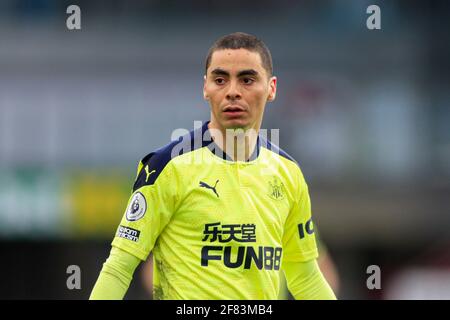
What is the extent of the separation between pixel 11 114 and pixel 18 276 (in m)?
3.23

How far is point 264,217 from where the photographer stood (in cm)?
538

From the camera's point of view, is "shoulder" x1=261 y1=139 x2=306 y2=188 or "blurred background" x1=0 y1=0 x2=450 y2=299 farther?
"blurred background" x1=0 y1=0 x2=450 y2=299

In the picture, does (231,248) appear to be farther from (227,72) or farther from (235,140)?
(227,72)

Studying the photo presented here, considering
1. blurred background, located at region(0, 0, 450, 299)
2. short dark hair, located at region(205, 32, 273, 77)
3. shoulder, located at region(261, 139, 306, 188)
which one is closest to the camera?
short dark hair, located at region(205, 32, 273, 77)

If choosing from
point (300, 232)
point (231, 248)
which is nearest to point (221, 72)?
point (231, 248)

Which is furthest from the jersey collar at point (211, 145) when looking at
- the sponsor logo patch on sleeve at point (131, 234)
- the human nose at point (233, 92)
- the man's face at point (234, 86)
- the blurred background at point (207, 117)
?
the blurred background at point (207, 117)

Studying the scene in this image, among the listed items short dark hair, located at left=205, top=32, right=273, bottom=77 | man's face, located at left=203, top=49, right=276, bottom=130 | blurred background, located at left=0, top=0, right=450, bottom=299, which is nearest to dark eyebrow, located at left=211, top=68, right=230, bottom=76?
man's face, located at left=203, top=49, right=276, bottom=130

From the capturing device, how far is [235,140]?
18.0ft

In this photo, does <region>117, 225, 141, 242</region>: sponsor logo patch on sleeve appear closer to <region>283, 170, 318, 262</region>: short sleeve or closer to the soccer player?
the soccer player

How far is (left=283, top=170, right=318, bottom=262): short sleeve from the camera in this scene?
5633 millimetres

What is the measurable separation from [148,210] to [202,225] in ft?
1.09

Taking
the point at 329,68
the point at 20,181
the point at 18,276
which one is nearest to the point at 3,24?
the point at 20,181

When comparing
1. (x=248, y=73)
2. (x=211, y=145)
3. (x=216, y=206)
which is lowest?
(x=216, y=206)

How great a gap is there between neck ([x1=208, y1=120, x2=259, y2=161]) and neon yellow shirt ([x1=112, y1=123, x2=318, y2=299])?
5 cm
